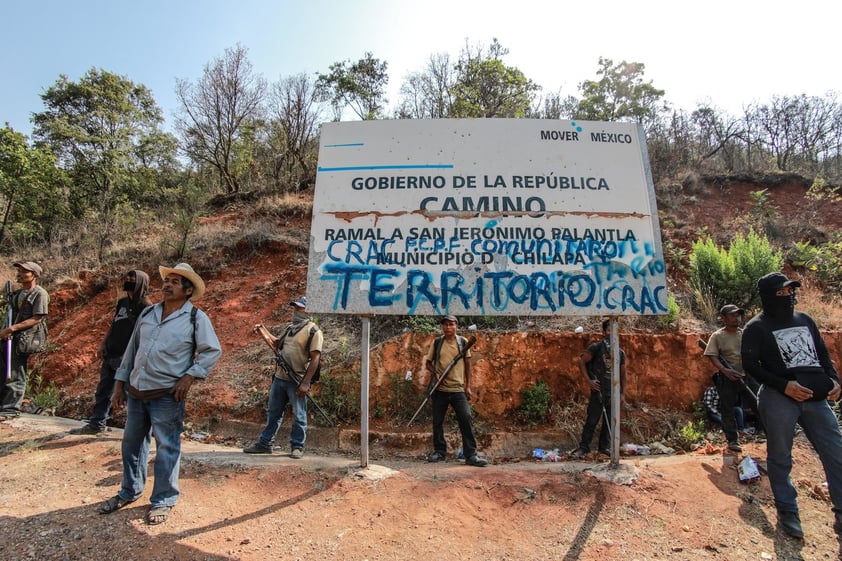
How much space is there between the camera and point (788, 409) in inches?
133

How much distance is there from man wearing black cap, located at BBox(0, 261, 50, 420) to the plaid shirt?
897 centimetres

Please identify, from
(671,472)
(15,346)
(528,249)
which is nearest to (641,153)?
(528,249)

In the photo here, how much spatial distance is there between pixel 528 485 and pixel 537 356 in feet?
9.99

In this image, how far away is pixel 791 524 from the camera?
332 cm

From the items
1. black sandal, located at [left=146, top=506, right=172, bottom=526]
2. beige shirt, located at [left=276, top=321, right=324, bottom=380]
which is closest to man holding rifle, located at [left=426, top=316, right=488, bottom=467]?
beige shirt, located at [left=276, top=321, right=324, bottom=380]

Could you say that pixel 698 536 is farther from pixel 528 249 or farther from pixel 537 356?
pixel 537 356

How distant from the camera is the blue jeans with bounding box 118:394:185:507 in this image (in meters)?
3.27

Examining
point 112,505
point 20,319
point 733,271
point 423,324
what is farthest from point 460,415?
point 733,271

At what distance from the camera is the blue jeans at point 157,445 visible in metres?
3.27

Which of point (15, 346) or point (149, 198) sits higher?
point (149, 198)

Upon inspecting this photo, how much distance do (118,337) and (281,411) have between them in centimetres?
209

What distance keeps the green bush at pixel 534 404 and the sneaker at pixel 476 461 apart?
1790 millimetres

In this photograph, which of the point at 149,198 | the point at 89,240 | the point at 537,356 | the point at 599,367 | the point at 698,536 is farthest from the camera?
the point at 149,198

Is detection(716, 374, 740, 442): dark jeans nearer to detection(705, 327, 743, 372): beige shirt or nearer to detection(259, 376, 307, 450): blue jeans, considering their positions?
detection(705, 327, 743, 372): beige shirt
